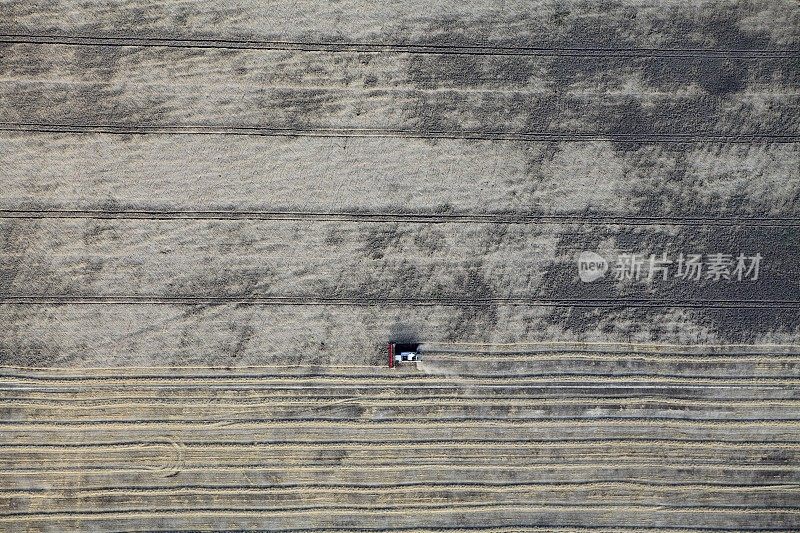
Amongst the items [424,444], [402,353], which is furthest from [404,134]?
[424,444]

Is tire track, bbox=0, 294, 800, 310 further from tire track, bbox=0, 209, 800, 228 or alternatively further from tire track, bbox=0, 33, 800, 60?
tire track, bbox=0, 33, 800, 60

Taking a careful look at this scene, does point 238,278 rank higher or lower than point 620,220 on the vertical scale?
lower

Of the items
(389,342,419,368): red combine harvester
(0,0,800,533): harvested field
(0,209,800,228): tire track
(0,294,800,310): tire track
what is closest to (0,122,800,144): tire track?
(0,0,800,533): harvested field

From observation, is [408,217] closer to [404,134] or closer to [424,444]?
[404,134]

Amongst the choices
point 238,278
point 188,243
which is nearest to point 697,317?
point 238,278

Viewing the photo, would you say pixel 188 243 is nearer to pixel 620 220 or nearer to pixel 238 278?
pixel 238 278

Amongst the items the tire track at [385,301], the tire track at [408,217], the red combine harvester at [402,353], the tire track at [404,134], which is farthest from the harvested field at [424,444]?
the tire track at [404,134]

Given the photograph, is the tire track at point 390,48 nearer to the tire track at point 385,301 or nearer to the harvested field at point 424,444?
the tire track at point 385,301
